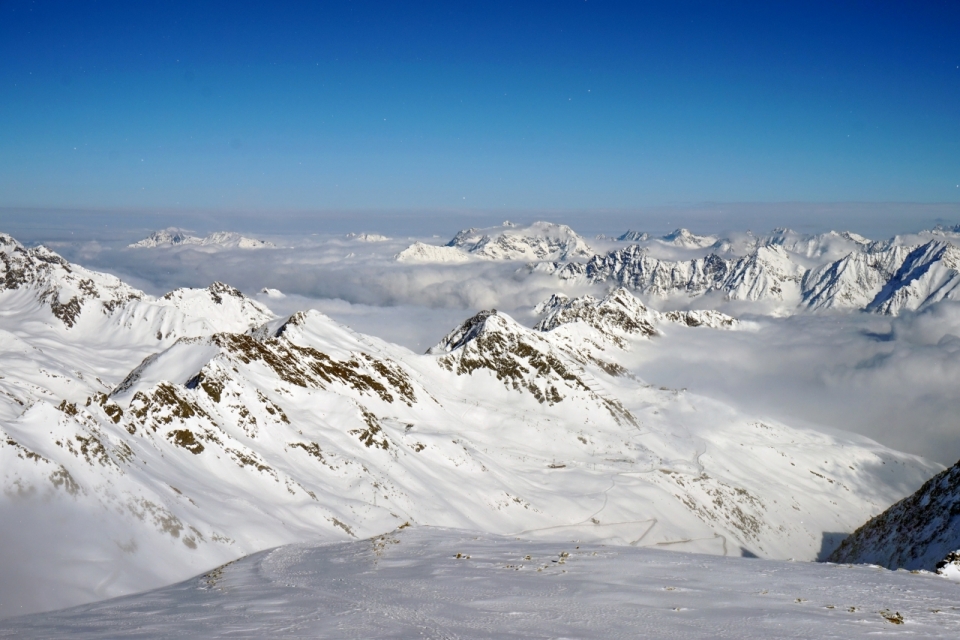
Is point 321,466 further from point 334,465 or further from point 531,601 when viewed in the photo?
point 531,601

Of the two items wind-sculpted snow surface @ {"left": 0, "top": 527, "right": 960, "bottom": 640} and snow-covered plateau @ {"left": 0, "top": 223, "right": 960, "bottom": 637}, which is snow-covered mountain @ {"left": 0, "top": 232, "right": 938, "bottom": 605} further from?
wind-sculpted snow surface @ {"left": 0, "top": 527, "right": 960, "bottom": 640}

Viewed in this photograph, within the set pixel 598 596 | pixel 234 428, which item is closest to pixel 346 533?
pixel 234 428

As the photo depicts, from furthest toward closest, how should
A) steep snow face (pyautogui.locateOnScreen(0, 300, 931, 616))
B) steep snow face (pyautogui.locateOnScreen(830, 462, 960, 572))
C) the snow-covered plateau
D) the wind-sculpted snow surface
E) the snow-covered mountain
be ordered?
steep snow face (pyautogui.locateOnScreen(830, 462, 960, 572)) < steep snow face (pyautogui.locateOnScreen(0, 300, 931, 616)) < the snow-covered mountain < the snow-covered plateau < the wind-sculpted snow surface

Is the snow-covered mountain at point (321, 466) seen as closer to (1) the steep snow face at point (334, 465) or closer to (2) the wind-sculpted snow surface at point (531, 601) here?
(1) the steep snow face at point (334, 465)

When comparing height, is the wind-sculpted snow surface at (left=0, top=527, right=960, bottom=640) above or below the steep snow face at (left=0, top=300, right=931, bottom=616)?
above

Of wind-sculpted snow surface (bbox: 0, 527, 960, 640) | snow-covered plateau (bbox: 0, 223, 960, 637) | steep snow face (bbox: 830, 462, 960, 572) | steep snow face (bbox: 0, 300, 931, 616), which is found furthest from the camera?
steep snow face (bbox: 830, 462, 960, 572)

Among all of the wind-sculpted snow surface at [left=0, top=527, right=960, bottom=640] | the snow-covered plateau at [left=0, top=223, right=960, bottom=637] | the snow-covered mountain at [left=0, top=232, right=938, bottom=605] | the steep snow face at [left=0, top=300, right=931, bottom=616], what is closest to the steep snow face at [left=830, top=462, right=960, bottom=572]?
the snow-covered plateau at [left=0, top=223, right=960, bottom=637]
